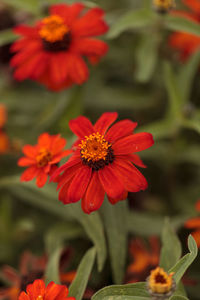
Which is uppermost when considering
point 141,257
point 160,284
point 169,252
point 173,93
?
point 173,93

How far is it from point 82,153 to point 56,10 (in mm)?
453

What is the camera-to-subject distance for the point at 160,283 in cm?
50

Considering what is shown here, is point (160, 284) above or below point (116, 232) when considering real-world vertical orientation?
below

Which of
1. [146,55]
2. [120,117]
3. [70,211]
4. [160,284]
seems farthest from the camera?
[120,117]

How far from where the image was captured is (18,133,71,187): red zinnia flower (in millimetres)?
688

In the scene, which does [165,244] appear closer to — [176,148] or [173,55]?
[176,148]

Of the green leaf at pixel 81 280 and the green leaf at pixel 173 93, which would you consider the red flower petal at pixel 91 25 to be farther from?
the green leaf at pixel 81 280

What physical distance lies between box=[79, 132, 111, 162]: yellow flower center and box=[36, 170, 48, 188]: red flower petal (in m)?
0.08

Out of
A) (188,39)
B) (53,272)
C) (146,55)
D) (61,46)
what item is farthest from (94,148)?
(188,39)

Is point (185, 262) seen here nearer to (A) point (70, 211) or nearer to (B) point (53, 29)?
(A) point (70, 211)

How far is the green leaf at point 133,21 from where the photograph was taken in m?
0.92

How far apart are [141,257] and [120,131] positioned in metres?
0.40

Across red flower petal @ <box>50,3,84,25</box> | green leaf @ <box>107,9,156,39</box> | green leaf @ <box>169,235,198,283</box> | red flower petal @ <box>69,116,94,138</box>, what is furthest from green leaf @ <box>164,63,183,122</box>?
green leaf @ <box>169,235,198,283</box>

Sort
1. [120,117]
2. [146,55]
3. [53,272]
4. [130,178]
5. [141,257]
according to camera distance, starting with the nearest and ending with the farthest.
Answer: [130,178] → [53,272] → [141,257] → [146,55] → [120,117]
